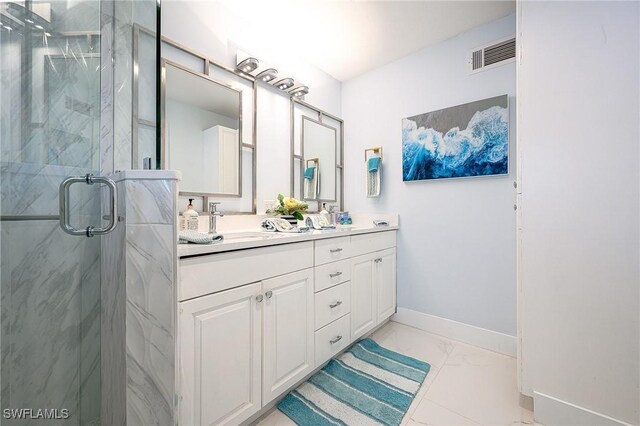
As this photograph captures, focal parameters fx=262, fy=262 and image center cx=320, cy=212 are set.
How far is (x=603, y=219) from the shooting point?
1.15 m

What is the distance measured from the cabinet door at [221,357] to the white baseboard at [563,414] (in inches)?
53.6

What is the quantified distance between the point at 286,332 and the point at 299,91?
1.90 metres

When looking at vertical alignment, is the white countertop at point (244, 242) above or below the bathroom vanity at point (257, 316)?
above

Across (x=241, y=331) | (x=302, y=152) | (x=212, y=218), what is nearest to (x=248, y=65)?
(x=302, y=152)

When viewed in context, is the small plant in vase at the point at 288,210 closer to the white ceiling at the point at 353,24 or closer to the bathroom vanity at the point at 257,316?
the bathroom vanity at the point at 257,316

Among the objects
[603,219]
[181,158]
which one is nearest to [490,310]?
[603,219]

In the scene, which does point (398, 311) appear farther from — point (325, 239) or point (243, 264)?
point (243, 264)

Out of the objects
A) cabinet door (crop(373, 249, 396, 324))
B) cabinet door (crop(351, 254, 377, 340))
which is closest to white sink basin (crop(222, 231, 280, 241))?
cabinet door (crop(351, 254, 377, 340))

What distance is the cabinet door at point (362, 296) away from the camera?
1860 millimetres

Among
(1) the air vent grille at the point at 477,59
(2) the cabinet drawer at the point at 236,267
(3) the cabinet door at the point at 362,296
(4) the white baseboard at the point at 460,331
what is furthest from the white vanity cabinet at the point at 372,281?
(1) the air vent grille at the point at 477,59

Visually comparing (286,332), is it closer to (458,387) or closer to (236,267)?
(236,267)

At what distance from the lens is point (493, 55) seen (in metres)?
1.97

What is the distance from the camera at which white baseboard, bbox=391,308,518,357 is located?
6.29 feet

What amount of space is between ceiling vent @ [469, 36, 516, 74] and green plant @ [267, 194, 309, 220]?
1.73 m
